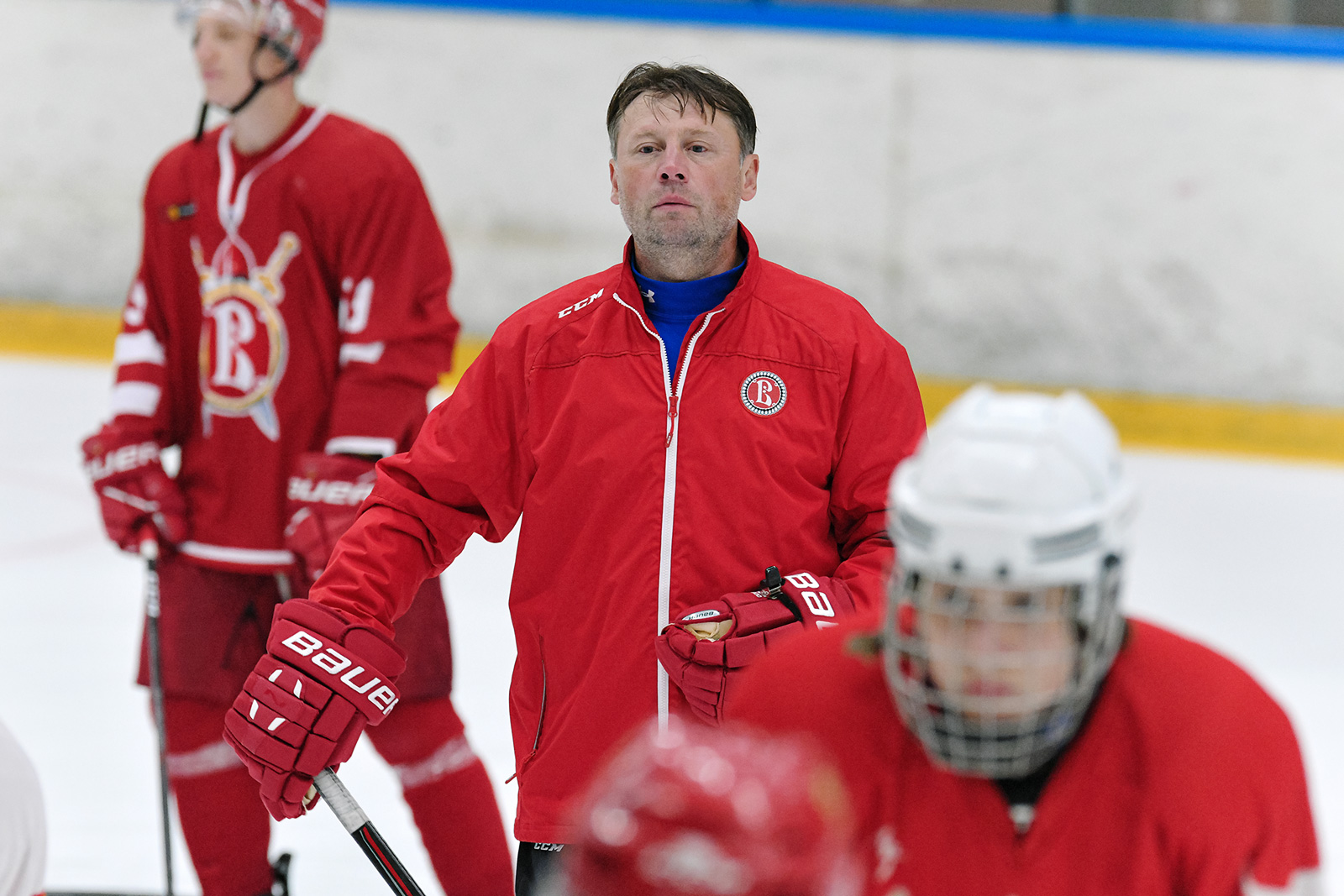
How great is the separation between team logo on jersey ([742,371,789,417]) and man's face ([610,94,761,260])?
17cm

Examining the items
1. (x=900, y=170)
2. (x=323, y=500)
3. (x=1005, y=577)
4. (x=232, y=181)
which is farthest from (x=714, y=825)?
(x=900, y=170)

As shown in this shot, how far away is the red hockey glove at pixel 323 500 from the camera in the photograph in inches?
94.1

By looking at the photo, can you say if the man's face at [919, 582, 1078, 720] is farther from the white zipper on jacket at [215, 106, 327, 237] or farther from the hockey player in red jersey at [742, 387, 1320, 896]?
the white zipper on jacket at [215, 106, 327, 237]

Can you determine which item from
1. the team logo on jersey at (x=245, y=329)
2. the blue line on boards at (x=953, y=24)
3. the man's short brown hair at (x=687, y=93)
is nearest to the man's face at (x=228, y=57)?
the team logo on jersey at (x=245, y=329)

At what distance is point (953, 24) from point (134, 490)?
4.34 m

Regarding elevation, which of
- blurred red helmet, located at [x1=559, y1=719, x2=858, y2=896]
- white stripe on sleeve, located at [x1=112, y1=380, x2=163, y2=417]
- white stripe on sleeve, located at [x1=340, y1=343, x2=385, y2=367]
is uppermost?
blurred red helmet, located at [x1=559, y1=719, x2=858, y2=896]

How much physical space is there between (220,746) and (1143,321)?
14.5 feet

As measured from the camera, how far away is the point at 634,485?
5.80ft

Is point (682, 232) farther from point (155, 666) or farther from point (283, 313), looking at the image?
point (155, 666)

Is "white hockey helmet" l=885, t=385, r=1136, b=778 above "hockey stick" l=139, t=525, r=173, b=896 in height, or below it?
above

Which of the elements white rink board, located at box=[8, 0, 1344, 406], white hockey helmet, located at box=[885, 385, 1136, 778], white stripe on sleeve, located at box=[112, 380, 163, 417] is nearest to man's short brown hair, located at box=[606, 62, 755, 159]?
white hockey helmet, located at box=[885, 385, 1136, 778]

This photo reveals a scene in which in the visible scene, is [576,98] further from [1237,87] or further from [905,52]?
[1237,87]

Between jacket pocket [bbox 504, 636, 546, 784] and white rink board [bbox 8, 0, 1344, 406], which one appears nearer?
jacket pocket [bbox 504, 636, 546, 784]

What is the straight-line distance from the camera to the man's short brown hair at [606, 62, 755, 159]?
1.83m
